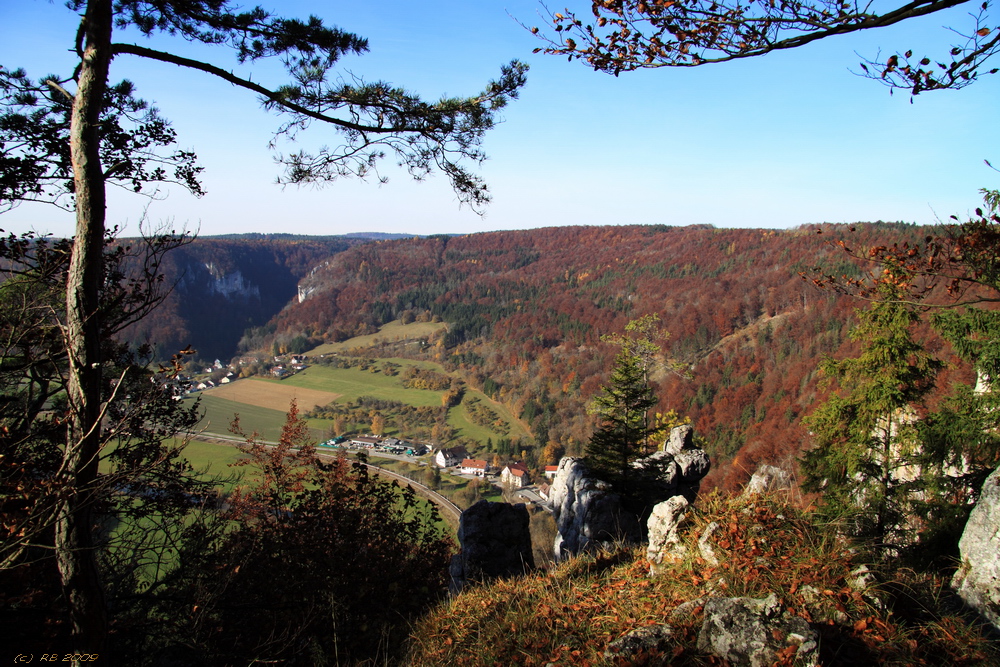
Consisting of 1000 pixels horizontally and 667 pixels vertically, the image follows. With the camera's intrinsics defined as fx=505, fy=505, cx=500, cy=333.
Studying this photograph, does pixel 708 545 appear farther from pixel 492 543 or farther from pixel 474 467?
pixel 474 467

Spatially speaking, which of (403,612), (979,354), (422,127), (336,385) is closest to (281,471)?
(403,612)

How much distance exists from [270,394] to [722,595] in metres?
63.6

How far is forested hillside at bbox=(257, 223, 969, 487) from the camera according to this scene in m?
39.9

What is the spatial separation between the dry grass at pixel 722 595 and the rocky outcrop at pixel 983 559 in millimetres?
209

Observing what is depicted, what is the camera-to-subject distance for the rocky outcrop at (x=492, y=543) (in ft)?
26.5

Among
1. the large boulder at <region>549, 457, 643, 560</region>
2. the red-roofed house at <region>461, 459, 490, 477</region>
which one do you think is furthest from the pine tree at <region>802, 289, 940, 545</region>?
the red-roofed house at <region>461, 459, 490, 477</region>

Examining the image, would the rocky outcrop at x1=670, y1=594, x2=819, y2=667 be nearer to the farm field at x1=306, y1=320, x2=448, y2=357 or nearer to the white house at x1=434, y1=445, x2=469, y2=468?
the white house at x1=434, y1=445, x2=469, y2=468

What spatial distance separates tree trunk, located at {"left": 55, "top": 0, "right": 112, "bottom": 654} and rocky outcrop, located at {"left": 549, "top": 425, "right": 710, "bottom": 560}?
6.22 meters

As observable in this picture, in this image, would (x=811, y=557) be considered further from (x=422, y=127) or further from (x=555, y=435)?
(x=555, y=435)

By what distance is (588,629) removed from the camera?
3.50 meters

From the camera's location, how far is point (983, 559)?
4082 mm

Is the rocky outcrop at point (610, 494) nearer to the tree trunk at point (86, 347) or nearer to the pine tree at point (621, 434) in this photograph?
the pine tree at point (621, 434)

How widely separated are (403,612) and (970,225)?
24.0 ft

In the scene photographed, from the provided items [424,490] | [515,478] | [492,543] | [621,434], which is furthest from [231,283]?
[492,543]
